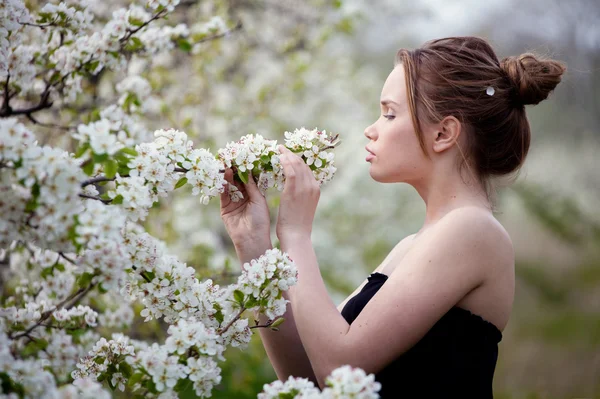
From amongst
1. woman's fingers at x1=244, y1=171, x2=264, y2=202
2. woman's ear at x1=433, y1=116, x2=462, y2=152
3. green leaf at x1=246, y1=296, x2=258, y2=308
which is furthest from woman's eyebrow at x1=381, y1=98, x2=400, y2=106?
green leaf at x1=246, y1=296, x2=258, y2=308

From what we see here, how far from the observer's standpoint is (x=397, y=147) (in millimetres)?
1690

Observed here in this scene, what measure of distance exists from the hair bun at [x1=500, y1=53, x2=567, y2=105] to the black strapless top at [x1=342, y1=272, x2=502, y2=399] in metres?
0.64

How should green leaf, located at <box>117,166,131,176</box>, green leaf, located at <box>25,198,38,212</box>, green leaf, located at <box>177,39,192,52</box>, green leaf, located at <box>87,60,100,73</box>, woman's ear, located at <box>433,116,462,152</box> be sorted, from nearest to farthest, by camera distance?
green leaf, located at <box>25,198,38,212</box> → green leaf, located at <box>117,166,131,176</box> → woman's ear, located at <box>433,116,462,152</box> → green leaf, located at <box>87,60,100,73</box> → green leaf, located at <box>177,39,192,52</box>

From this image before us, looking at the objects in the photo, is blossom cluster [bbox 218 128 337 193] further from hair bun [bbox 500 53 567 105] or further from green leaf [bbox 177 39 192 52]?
green leaf [bbox 177 39 192 52]

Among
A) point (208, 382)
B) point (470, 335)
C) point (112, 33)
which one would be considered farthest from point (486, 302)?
point (112, 33)

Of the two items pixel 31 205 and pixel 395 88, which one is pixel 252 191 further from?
pixel 31 205

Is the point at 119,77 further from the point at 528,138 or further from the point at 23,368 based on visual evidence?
the point at 23,368

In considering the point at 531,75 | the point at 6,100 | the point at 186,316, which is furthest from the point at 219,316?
the point at 531,75

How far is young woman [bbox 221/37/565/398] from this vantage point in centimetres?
146

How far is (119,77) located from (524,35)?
4.80 m

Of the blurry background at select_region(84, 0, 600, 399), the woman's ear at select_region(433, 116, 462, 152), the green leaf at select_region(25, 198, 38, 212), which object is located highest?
the blurry background at select_region(84, 0, 600, 399)

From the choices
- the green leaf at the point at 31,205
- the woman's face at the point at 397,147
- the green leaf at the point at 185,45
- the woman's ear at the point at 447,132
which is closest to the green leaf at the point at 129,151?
the green leaf at the point at 31,205

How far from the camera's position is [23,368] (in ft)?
3.41

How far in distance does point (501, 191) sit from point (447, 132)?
3911 millimetres
